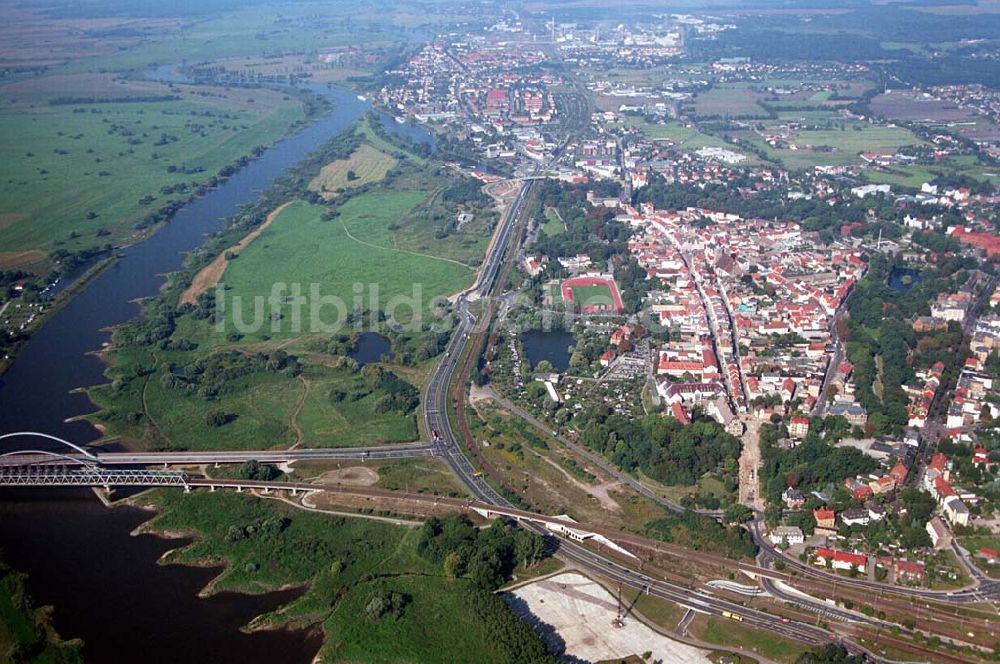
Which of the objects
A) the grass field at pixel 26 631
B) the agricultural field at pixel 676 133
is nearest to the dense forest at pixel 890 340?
the grass field at pixel 26 631

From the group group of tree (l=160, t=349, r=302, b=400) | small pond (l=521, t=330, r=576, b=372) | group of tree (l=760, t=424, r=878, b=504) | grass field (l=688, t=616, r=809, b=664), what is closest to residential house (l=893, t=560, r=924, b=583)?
group of tree (l=760, t=424, r=878, b=504)

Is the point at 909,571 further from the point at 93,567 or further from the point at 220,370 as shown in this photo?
the point at 220,370

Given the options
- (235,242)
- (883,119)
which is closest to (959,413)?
(235,242)

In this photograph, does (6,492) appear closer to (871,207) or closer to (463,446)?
(463,446)

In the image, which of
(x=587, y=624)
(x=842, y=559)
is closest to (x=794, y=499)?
(x=842, y=559)

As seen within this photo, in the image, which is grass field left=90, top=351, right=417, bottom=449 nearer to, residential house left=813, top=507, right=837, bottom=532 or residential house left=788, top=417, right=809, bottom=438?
residential house left=788, top=417, right=809, bottom=438

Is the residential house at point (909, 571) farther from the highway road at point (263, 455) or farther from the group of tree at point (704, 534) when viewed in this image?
the highway road at point (263, 455)
